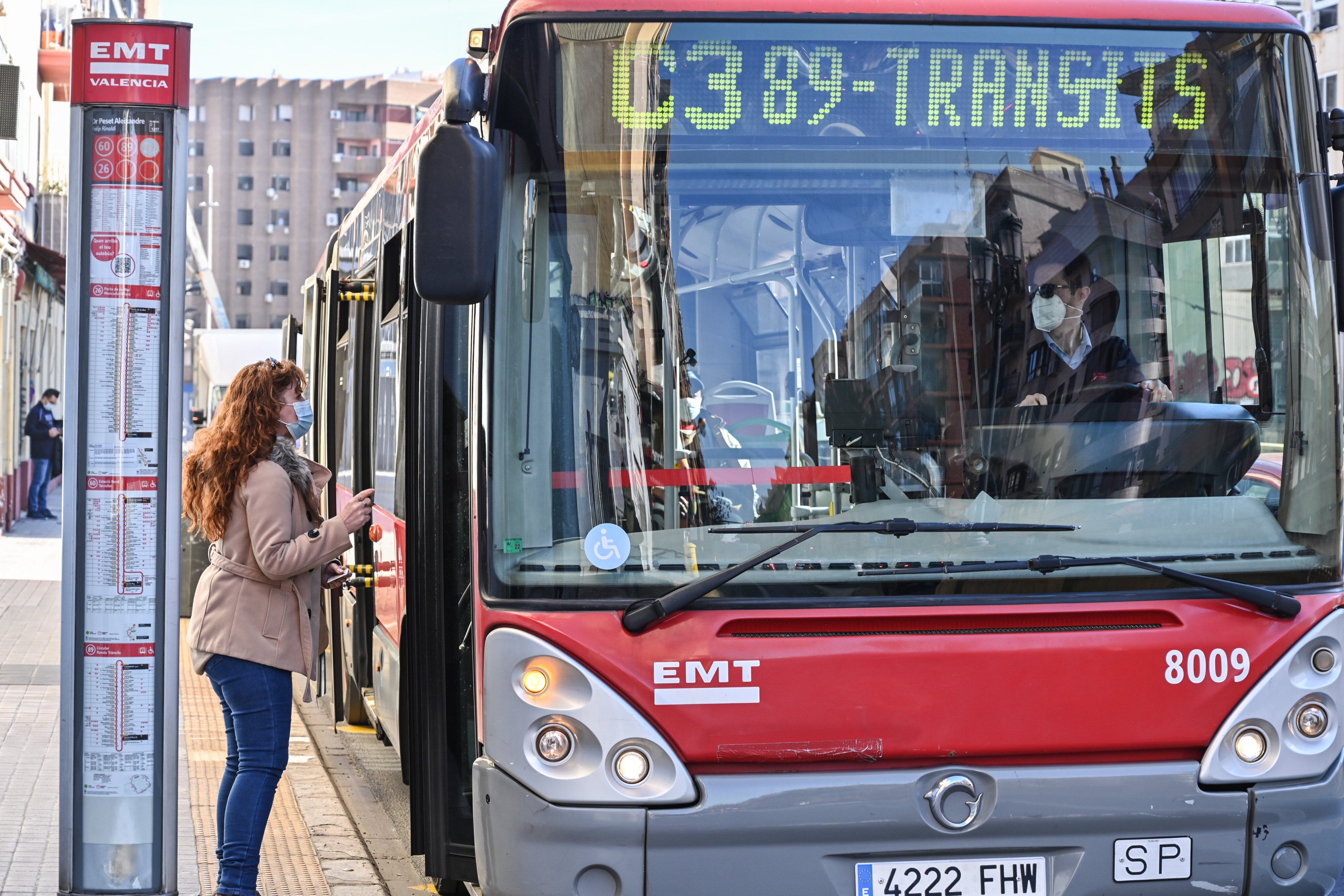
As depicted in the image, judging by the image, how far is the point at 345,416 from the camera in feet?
27.3

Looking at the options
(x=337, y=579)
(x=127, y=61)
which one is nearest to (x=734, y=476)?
(x=337, y=579)

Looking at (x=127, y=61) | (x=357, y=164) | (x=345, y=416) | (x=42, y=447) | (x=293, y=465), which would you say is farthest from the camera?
(x=357, y=164)

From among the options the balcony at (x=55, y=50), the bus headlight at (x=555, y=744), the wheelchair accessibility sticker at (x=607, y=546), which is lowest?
the bus headlight at (x=555, y=744)

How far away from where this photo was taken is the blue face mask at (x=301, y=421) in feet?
17.0

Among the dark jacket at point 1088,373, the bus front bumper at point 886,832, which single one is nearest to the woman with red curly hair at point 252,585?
the bus front bumper at point 886,832

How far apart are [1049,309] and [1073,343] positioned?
0.11m

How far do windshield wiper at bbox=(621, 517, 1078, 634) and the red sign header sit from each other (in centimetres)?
210

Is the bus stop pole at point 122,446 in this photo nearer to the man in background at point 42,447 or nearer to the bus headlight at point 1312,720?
the bus headlight at point 1312,720

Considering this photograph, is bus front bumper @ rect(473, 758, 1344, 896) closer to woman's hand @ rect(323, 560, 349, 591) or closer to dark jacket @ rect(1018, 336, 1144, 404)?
dark jacket @ rect(1018, 336, 1144, 404)

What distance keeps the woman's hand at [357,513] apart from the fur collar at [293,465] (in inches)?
5.5

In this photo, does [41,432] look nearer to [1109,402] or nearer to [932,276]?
[932,276]

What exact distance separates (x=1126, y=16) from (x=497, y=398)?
1931mm

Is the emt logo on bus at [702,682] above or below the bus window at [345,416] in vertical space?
below

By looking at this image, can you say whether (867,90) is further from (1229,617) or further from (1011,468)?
(1229,617)
